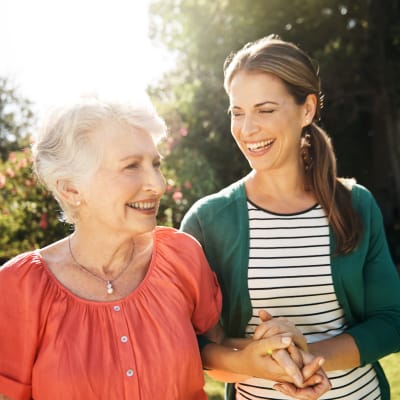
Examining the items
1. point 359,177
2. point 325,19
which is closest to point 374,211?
point 325,19

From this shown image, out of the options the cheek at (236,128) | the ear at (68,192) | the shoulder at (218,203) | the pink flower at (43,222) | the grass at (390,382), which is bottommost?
the grass at (390,382)

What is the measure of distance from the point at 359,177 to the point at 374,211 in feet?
31.6

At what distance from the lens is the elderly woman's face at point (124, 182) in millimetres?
1892

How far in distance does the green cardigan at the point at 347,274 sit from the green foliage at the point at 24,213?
4890 millimetres

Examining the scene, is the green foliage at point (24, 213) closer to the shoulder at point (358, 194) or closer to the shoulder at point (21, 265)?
the shoulder at point (358, 194)

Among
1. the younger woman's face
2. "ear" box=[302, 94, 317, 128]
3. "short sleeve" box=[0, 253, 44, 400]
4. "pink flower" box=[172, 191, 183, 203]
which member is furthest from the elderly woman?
"pink flower" box=[172, 191, 183, 203]

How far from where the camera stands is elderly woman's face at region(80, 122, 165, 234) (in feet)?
6.21

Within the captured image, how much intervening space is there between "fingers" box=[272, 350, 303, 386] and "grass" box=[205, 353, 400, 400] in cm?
280

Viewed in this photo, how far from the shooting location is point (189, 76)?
9656 mm

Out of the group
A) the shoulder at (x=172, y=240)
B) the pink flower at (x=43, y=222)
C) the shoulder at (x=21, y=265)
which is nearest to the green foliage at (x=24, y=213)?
the pink flower at (x=43, y=222)

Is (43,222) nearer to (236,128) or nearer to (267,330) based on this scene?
(236,128)

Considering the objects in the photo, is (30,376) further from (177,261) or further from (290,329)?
(290,329)

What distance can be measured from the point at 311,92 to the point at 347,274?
0.83 m

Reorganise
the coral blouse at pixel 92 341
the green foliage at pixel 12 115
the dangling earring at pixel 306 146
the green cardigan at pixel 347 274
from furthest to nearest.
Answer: the green foliage at pixel 12 115, the dangling earring at pixel 306 146, the green cardigan at pixel 347 274, the coral blouse at pixel 92 341
